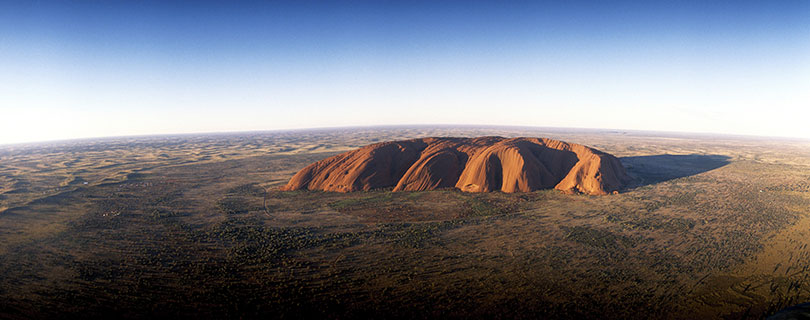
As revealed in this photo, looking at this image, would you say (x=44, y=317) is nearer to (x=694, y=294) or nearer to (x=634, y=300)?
(x=634, y=300)

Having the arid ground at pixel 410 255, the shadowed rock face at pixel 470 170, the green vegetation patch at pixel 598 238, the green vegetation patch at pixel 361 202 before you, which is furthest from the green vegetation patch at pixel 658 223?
the green vegetation patch at pixel 361 202

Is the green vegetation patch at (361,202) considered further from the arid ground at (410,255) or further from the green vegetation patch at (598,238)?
the green vegetation patch at (598,238)

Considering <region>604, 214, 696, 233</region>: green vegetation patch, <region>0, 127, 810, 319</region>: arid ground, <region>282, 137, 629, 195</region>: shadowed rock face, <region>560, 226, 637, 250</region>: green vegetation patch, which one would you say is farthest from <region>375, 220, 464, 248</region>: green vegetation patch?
<region>604, 214, 696, 233</region>: green vegetation patch

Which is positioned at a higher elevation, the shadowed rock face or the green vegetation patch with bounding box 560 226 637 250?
the shadowed rock face

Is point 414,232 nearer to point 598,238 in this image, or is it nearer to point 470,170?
point 598,238

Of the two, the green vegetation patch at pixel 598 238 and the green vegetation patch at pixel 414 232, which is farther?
the green vegetation patch at pixel 414 232

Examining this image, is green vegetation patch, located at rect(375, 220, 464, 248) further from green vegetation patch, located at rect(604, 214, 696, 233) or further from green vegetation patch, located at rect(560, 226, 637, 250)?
green vegetation patch, located at rect(604, 214, 696, 233)
